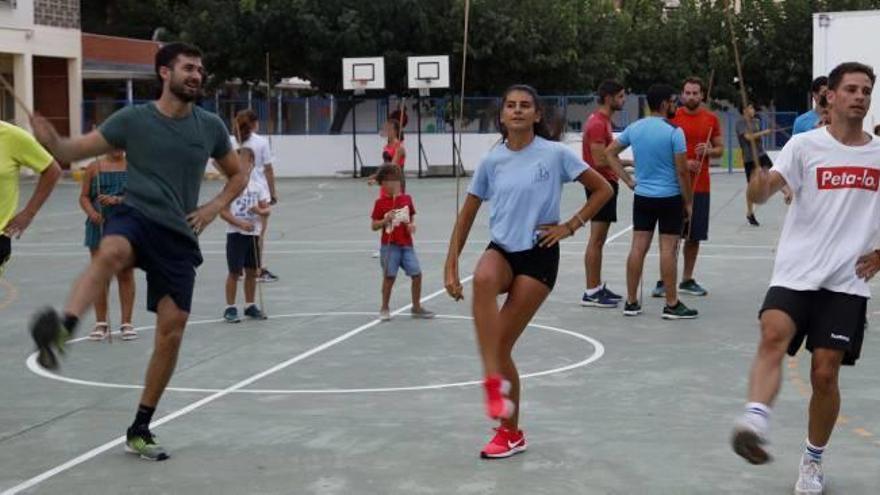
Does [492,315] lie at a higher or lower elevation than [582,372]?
higher

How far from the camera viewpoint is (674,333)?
1145cm

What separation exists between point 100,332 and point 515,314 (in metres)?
5.19

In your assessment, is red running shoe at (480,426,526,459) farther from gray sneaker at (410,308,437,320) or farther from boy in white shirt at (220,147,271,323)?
boy in white shirt at (220,147,271,323)

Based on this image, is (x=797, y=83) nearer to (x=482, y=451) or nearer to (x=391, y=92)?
(x=391, y=92)

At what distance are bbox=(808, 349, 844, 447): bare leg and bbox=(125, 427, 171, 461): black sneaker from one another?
323cm

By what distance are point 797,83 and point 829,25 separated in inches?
763

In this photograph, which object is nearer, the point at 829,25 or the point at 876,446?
the point at 876,446

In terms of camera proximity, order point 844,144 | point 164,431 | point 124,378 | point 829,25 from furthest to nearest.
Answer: point 829,25 → point 124,378 → point 164,431 → point 844,144

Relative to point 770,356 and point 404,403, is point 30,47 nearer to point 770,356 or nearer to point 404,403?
point 404,403

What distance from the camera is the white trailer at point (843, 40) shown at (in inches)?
1173

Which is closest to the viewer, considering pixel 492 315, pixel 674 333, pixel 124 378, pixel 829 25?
pixel 492 315

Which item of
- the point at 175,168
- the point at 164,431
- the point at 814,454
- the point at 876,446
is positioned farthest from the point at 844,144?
the point at 164,431

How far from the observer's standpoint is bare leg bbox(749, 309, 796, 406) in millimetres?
6008

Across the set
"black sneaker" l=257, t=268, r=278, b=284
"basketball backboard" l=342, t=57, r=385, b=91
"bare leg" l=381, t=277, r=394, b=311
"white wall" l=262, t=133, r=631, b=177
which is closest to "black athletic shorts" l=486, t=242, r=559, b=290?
"bare leg" l=381, t=277, r=394, b=311
